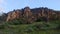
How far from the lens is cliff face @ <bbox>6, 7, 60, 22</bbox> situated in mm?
25806

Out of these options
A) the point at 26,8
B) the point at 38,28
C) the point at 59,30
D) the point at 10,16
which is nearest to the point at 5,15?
the point at 10,16

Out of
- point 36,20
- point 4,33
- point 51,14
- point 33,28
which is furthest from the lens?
point 51,14

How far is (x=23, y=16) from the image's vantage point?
1044 inches

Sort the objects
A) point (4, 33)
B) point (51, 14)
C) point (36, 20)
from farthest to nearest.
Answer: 1. point (51, 14)
2. point (36, 20)
3. point (4, 33)

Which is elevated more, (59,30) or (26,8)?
(26,8)

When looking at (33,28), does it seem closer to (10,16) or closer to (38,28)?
(38,28)

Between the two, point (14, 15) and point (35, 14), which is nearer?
point (35, 14)

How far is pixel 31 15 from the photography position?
1039 inches

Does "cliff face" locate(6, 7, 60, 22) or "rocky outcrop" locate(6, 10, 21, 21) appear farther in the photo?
"rocky outcrop" locate(6, 10, 21, 21)

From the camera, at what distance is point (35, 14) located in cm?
2652

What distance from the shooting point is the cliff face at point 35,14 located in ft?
84.7

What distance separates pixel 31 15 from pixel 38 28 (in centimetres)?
643

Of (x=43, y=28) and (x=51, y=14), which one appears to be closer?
(x=43, y=28)

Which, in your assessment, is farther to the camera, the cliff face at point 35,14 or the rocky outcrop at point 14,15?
the rocky outcrop at point 14,15
